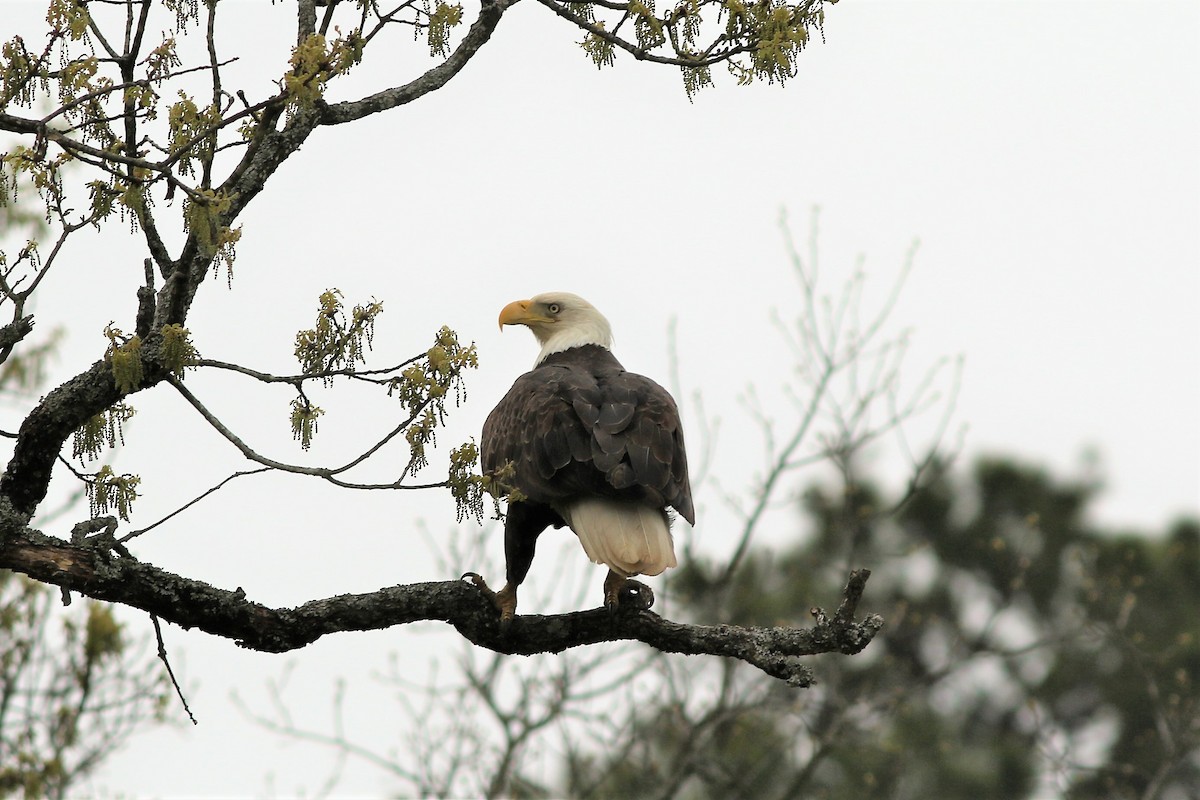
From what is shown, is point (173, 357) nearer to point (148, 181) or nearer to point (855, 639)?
point (148, 181)

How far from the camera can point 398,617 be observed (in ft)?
15.0

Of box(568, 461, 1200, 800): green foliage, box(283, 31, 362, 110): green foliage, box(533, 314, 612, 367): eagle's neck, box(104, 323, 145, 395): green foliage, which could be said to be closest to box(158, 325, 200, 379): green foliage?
box(104, 323, 145, 395): green foliage

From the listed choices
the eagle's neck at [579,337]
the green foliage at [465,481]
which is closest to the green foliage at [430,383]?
the green foliage at [465,481]

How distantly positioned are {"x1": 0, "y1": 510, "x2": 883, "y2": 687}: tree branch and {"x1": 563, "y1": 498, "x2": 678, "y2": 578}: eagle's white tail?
0.61ft

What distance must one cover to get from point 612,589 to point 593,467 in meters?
0.40

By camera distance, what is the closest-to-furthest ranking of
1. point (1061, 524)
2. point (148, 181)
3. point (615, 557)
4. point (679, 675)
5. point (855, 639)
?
point (148, 181), point (855, 639), point (615, 557), point (679, 675), point (1061, 524)

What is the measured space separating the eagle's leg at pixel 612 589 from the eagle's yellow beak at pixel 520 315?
2233 millimetres

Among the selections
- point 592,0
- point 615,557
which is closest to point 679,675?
point 615,557

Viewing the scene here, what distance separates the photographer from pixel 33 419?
173 inches

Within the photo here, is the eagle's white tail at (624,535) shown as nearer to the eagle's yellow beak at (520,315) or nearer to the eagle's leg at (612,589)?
the eagle's leg at (612,589)

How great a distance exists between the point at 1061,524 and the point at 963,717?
3432 millimetres

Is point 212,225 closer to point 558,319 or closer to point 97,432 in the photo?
point 97,432

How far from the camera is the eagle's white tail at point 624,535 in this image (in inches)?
192

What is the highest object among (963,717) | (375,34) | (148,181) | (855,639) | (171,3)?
(963,717)
